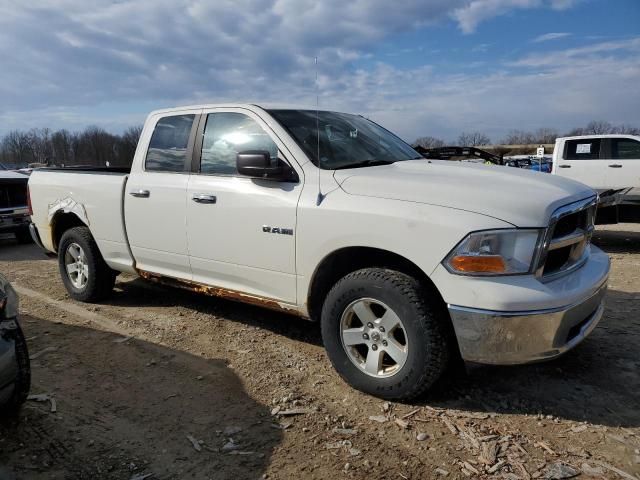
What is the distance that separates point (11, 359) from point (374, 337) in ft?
6.71

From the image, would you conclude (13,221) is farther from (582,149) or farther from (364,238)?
(582,149)

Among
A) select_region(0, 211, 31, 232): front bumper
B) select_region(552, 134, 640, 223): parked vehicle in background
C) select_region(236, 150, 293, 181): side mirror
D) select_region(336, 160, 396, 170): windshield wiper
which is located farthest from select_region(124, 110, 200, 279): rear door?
select_region(552, 134, 640, 223): parked vehicle in background

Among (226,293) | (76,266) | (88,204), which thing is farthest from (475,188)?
(76,266)

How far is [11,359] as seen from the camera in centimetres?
267

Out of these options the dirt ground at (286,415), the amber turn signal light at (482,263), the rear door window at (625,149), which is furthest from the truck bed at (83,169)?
the rear door window at (625,149)

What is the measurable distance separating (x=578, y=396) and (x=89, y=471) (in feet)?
9.41

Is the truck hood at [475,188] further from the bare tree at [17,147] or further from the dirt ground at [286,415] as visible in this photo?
the bare tree at [17,147]

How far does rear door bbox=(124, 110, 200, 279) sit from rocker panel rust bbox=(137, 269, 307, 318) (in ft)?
0.25

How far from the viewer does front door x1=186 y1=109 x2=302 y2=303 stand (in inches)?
138

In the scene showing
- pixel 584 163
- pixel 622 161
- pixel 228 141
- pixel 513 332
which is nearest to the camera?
pixel 513 332

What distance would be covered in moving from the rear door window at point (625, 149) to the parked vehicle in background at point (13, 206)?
11.3m

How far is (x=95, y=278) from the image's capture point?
5.18 metres

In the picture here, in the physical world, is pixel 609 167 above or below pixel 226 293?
above

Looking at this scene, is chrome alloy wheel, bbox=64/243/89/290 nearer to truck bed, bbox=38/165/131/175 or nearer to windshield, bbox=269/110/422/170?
truck bed, bbox=38/165/131/175
